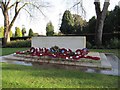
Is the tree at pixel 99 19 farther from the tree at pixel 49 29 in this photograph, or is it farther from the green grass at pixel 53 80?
the green grass at pixel 53 80

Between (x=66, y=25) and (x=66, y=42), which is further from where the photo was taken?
(x=66, y=25)

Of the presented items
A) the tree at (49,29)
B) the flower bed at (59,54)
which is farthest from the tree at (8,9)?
the flower bed at (59,54)

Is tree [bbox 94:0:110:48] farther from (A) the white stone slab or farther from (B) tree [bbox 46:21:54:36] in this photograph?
(B) tree [bbox 46:21:54:36]

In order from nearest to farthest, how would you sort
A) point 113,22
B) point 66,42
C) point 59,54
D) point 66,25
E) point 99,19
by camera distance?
point 59,54
point 66,42
point 99,19
point 113,22
point 66,25

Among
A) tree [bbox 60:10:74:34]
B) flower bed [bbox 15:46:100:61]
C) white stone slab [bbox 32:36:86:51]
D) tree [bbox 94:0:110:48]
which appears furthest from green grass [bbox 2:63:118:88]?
tree [bbox 60:10:74:34]

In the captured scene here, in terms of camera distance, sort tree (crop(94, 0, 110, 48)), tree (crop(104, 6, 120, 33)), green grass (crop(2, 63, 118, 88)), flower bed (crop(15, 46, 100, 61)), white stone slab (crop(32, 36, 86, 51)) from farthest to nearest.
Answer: tree (crop(104, 6, 120, 33)), tree (crop(94, 0, 110, 48)), white stone slab (crop(32, 36, 86, 51)), flower bed (crop(15, 46, 100, 61)), green grass (crop(2, 63, 118, 88))

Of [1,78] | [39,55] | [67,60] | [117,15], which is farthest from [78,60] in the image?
[117,15]

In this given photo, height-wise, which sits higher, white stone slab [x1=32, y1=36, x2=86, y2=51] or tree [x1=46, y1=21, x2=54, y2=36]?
tree [x1=46, y1=21, x2=54, y2=36]

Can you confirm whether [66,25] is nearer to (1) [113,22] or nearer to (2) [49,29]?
Result: (2) [49,29]

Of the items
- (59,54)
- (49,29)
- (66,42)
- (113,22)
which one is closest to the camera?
(59,54)

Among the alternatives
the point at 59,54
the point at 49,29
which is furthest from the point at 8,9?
the point at 59,54

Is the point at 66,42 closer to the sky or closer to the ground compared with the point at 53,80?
closer to the sky

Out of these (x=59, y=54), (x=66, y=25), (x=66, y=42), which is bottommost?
(x=59, y=54)

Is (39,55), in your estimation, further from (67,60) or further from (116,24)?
(116,24)
